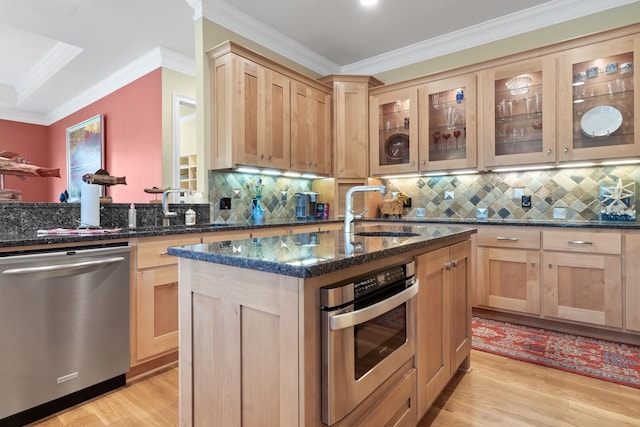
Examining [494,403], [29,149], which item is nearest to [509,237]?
[494,403]

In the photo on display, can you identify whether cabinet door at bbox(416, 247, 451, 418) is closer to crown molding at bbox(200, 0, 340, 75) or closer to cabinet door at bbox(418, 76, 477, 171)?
cabinet door at bbox(418, 76, 477, 171)

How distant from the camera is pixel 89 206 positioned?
229 centimetres

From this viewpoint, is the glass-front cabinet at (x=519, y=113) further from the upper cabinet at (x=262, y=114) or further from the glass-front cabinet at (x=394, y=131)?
the upper cabinet at (x=262, y=114)

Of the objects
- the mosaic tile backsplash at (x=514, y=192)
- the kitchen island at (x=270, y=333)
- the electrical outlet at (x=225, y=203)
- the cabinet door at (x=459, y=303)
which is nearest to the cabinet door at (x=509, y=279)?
the mosaic tile backsplash at (x=514, y=192)

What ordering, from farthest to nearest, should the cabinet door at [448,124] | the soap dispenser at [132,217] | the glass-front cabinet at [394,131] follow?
the glass-front cabinet at [394,131]
the cabinet door at [448,124]
the soap dispenser at [132,217]

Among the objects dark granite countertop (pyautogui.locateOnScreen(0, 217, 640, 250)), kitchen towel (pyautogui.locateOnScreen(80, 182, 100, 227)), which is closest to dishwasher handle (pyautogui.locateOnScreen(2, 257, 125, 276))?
dark granite countertop (pyautogui.locateOnScreen(0, 217, 640, 250))

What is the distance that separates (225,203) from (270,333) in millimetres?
2558

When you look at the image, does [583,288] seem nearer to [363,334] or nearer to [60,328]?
[363,334]

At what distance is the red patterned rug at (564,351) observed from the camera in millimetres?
2195

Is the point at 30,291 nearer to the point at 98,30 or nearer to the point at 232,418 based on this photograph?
the point at 232,418

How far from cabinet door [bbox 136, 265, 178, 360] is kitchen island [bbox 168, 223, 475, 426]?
99cm

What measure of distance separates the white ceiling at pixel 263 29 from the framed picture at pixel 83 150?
0.70 m

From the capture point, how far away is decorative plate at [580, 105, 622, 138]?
290 cm

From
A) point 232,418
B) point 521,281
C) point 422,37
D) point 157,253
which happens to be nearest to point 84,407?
point 157,253
